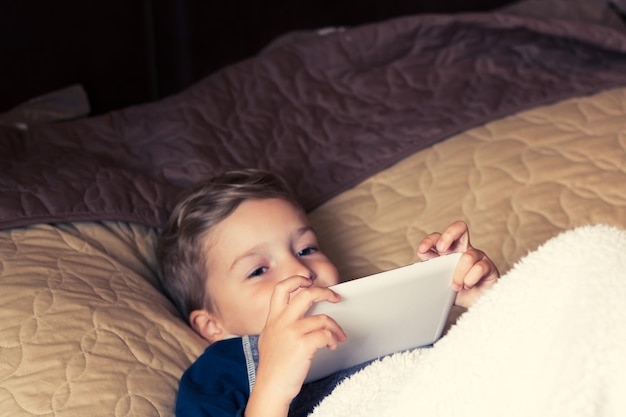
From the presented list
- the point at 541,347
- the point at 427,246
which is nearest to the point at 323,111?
the point at 427,246

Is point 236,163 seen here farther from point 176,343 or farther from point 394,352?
point 394,352

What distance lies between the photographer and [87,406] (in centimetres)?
98

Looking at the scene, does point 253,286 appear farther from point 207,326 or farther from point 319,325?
point 319,325

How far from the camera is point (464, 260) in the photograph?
0.94m

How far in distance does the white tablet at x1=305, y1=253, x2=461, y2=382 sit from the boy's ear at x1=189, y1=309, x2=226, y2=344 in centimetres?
25

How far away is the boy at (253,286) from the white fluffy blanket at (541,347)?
0.12 metres

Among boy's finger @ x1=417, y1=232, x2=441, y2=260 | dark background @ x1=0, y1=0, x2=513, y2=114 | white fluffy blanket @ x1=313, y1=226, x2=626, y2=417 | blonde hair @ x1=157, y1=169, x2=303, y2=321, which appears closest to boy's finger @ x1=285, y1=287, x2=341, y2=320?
white fluffy blanket @ x1=313, y1=226, x2=626, y2=417

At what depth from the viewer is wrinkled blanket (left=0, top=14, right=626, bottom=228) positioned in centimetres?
139

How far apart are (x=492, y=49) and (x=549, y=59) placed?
0.38 ft

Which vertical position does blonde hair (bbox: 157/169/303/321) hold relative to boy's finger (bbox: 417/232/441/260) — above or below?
below

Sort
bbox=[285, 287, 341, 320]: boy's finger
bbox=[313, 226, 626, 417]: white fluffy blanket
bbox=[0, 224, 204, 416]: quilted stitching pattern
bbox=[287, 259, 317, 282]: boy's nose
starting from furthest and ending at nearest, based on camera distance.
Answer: bbox=[287, 259, 317, 282]: boy's nose
bbox=[0, 224, 204, 416]: quilted stitching pattern
bbox=[285, 287, 341, 320]: boy's finger
bbox=[313, 226, 626, 417]: white fluffy blanket

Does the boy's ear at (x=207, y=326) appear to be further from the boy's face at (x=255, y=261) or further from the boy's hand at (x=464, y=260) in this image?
the boy's hand at (x=464, y=260)

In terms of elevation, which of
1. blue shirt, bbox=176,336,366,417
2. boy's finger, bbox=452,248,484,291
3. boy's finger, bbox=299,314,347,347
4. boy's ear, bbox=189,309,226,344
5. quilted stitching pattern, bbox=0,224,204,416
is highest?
boy's finger, bbox=452,248,484,291

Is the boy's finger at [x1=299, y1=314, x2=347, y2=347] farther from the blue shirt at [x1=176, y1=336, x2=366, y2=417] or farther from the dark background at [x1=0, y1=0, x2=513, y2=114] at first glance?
the dark background at [x1=0, y1=0, x2=513, y2=114]
